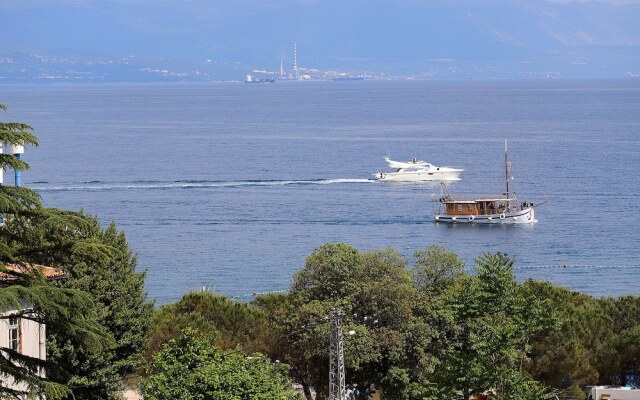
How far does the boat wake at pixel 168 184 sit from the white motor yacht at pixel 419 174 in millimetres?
3850

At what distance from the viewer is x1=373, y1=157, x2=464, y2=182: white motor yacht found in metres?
105

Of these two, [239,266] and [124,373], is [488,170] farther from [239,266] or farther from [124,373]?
[124,373]

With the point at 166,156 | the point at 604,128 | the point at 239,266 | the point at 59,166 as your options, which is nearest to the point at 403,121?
the point at 604,128

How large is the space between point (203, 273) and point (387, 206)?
94.1 ft

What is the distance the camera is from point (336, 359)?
25.7 metres

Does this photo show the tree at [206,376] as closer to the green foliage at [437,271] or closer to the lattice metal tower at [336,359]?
the lattice metal tower at [336,359]

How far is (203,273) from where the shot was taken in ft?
205

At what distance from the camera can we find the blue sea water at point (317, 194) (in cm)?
6612

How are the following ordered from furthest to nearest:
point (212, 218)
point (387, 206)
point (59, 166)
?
point (59, 166), point (387, 206), point (212, 218)

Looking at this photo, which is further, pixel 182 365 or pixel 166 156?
pixel 166 156

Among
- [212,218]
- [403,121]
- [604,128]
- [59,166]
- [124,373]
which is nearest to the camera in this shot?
[124,373]

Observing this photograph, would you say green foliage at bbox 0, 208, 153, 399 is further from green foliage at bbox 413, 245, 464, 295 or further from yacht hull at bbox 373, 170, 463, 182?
yacht hull at bbox 373, 170, 463, 182

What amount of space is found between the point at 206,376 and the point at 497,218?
63651mm

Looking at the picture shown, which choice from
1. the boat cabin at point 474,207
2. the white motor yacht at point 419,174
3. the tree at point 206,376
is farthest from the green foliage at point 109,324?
the white motor yacht at point 419,174
